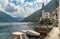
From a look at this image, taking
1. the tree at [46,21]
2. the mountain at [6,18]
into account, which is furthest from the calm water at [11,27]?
the tree at [46,21]

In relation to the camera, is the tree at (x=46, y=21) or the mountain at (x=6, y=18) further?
the tree at (x=46, y=21)

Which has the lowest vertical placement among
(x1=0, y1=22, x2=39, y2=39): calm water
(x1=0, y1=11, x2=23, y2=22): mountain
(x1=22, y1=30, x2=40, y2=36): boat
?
(x1=22, y1=30, x2=40, y2=36): boat

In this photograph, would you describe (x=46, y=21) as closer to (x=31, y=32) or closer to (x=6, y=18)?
(x=31, y=32)

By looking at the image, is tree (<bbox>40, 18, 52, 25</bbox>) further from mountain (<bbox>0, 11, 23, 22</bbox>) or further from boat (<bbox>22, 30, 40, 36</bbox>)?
mountain (<bbox>0, 11, 23, 22</bbox>)

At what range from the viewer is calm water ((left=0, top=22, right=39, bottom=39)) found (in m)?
4.31

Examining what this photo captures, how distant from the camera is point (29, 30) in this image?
4.47 meters

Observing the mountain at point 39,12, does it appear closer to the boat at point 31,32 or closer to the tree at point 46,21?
the tree at point 46,21

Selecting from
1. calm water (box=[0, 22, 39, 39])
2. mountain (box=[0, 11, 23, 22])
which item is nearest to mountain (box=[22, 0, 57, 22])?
calm water (box=[0, 22, 39, 39])

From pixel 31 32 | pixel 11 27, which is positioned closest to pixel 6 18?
pixel 11 27

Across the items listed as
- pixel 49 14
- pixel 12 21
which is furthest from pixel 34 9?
pixel 12 21

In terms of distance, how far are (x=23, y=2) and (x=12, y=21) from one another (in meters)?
0.66

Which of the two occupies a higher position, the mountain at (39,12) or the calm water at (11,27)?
the mountain at (39,12)

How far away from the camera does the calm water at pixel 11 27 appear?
14.1ft

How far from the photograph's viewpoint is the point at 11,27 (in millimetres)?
4449
